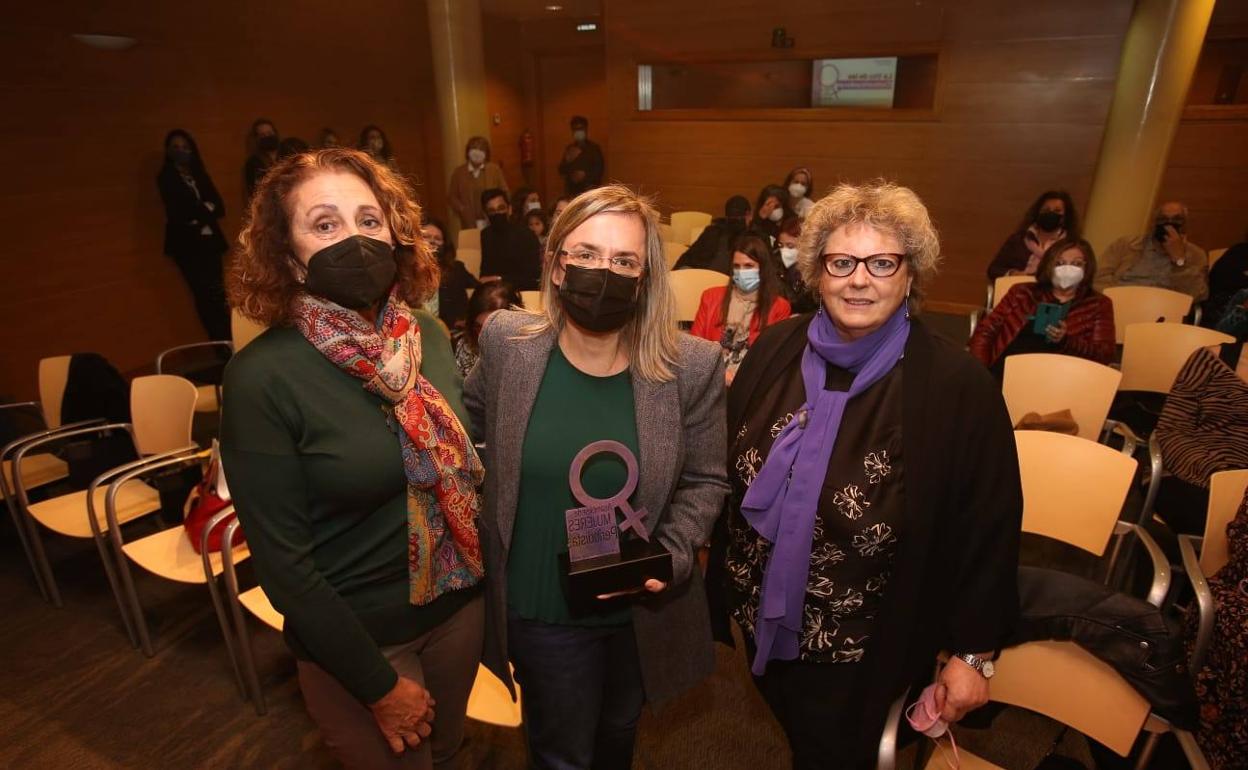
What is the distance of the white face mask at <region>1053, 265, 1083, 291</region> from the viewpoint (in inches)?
127

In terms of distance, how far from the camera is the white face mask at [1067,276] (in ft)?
10.6

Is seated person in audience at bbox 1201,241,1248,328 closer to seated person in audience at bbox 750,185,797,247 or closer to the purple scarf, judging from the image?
seated person in audience at bbox 750,185,797,247

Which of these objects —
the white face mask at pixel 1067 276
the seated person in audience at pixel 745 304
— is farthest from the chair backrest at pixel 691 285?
the white face mask at pixel 1067 276

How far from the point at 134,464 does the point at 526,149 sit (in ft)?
30.1

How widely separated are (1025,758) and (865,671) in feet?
4.26

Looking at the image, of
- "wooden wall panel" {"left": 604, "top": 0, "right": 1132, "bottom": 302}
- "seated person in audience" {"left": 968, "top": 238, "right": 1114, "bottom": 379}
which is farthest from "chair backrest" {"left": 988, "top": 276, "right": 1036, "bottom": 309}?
"wooden wall panel" {"left": 604, "top": 0, "right": 1132, "bottom": 302}

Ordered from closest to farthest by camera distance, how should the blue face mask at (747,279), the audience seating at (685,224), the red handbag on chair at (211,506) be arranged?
the red handbag on chair at (211,506) < the blue face mask at (747,279) < the audience seating at (685,224)

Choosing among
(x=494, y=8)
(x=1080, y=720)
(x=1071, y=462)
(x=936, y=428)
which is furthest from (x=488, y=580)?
(x=494, y=8)

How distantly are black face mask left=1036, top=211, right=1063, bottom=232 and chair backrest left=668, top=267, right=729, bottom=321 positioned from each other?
2402mm

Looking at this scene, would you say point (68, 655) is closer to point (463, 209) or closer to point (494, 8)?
point (463, 209)

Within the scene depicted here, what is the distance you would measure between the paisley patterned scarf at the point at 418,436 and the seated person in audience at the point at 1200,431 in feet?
9.30

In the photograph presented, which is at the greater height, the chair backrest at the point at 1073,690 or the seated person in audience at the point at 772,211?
the seated person in audience at the point at 772,211

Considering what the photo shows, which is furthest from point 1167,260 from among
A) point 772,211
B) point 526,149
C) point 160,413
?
point 526,149

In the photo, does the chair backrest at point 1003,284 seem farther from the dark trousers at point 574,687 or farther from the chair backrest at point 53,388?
the chair backrest at point 53,388
